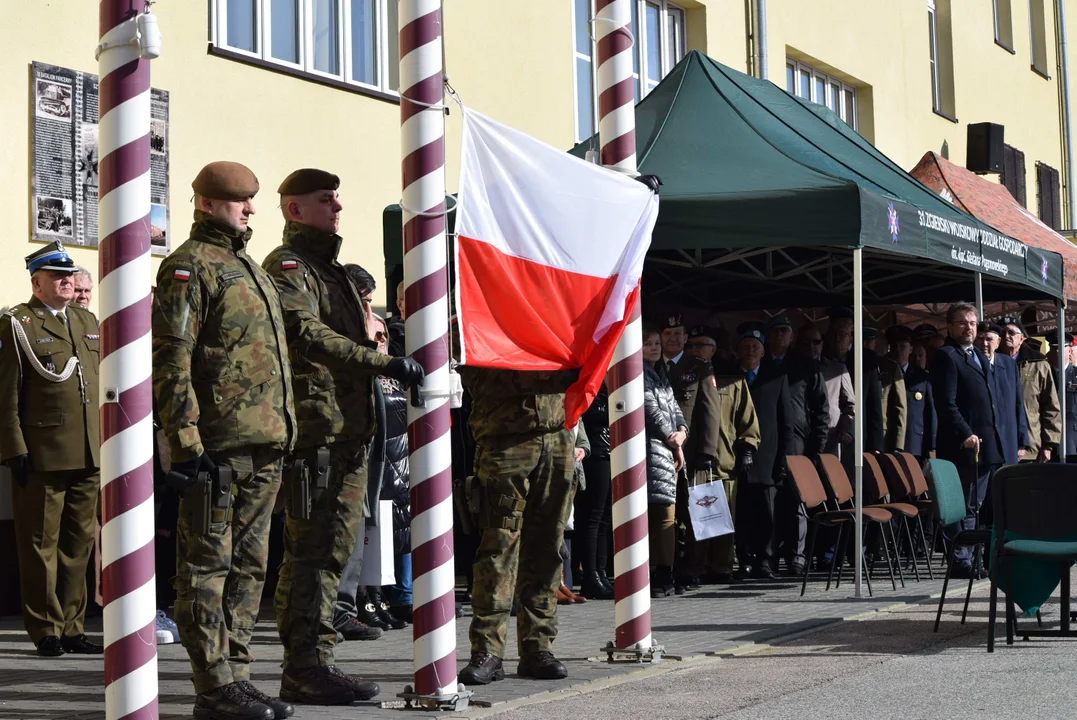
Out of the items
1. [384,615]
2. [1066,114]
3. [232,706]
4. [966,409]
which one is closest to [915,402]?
[966,409]

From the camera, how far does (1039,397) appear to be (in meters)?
15.3

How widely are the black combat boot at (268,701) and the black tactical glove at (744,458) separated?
670cm

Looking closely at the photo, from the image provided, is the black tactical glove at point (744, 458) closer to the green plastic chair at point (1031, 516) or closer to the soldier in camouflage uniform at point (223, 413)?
the green plastic chair at point (1031, 516)

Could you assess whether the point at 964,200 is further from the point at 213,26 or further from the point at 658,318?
the point at 213,26

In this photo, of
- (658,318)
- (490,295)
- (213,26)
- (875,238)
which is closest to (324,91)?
(213,26)

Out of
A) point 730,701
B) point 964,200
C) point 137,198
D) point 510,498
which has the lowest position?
point 730,701

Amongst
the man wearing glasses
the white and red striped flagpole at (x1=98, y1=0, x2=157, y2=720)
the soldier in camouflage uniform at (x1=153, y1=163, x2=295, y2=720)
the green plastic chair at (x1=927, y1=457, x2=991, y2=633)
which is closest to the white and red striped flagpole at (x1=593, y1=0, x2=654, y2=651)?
the green plastic chair at (x1=927, y1=457, x2=991, y2=633)

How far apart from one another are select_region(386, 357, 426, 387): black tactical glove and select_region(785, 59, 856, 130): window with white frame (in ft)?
49.3

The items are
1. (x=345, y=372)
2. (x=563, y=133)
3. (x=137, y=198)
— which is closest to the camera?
(x=137, y=198)

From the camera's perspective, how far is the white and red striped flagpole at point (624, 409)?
8250 mm

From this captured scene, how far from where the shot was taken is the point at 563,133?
1598 cm

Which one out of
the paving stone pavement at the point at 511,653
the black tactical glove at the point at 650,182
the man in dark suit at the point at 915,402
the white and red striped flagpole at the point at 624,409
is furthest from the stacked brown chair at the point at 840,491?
the black tactical glove at the point at 650,182

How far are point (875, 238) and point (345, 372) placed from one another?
497 cm

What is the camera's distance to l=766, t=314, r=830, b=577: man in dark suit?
1295 centimetres
